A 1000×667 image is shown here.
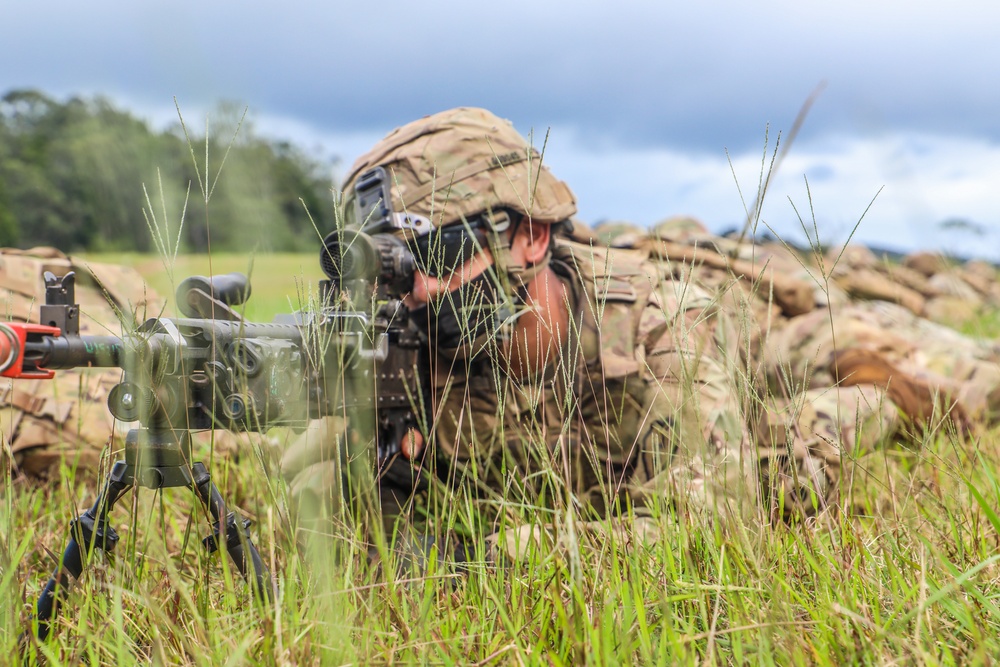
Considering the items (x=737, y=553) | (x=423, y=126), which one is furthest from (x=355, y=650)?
(x=423, y=126)

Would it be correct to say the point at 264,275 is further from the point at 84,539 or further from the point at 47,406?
the point at 84,539

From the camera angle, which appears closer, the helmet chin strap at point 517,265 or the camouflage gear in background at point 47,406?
the helmet chin strap at point 517,265

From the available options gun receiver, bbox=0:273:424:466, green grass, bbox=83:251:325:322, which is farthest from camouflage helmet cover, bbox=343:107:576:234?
gun receiver, bbox=0:273:424:466

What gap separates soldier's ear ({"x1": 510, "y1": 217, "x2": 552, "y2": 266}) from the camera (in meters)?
3.39

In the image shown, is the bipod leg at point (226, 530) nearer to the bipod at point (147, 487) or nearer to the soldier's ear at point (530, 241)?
the bipod at point (147, 487)

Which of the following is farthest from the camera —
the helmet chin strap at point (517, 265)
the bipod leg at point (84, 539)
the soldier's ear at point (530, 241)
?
the soldier's ear at point (530, 241)

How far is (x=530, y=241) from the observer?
3439mm

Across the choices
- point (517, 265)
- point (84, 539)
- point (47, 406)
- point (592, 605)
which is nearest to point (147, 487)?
point (84, 539)

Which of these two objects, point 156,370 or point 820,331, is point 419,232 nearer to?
point 156,370

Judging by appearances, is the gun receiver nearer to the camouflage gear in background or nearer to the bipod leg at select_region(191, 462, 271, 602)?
the bipod leg at select_region(191, 462, 271, 602)

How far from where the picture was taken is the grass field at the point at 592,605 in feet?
4.58

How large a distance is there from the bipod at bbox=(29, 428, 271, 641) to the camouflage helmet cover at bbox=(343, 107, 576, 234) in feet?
5.00

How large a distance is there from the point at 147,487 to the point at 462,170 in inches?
77.2

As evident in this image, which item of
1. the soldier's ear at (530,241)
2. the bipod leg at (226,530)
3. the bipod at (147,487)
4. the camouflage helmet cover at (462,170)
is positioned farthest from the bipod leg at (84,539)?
the soldier's ear at (530,241)
